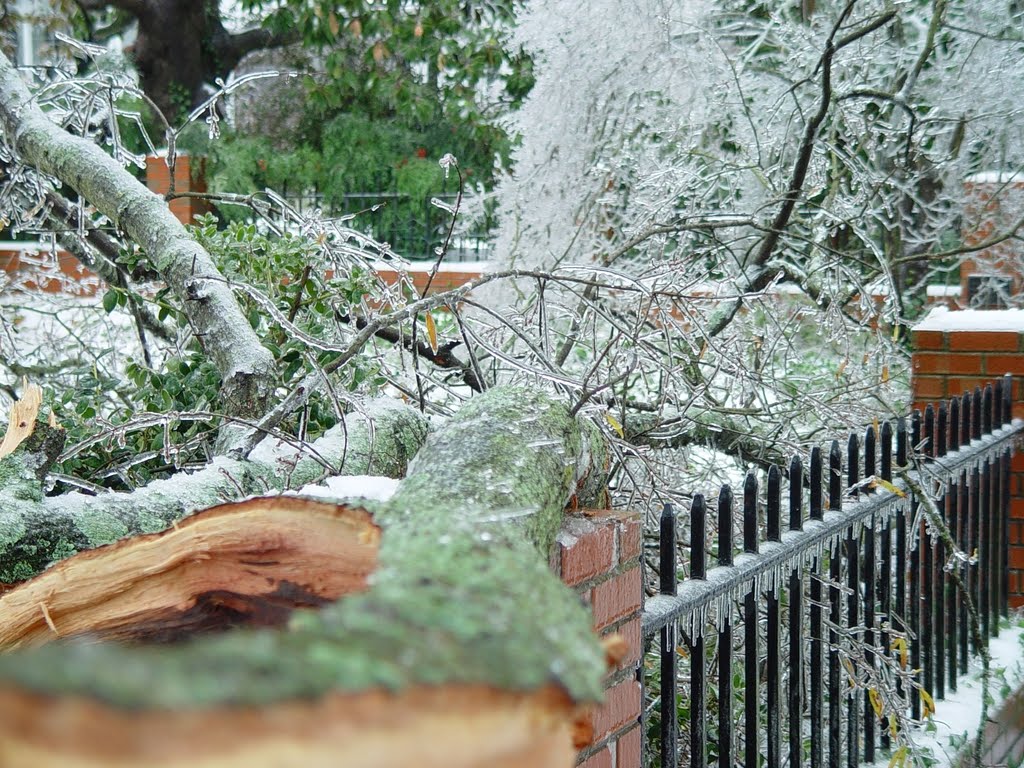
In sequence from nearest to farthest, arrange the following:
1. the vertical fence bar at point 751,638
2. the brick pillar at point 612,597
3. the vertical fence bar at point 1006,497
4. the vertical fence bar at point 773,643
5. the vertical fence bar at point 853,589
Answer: the brick pillar at point 612,597
the vertical fence bar at point 751,638
the vertical fence bar at point 773,643
the vertical fence bar at point 853,589
the vertical fence bar at point 1006,497

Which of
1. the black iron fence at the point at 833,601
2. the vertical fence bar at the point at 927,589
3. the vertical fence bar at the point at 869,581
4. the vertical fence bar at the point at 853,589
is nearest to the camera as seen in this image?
the black iron fence at the point at 833,601

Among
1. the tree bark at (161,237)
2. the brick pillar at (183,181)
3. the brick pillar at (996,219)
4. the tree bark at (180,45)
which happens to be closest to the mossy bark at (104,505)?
the tree bark at (161,237)

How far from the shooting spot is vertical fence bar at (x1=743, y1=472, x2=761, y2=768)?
2.36m

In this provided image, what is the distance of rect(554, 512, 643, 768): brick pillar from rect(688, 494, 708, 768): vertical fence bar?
173 millimetres

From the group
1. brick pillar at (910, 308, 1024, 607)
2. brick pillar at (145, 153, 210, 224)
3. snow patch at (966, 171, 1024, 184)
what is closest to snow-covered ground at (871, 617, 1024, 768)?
brick pillar at (910, 308, 1024, 607)

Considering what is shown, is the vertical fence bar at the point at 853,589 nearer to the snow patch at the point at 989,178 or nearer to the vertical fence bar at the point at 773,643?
the vertical fence bar at the point at 773,643

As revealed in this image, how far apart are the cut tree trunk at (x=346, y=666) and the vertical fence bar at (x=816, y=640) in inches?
62.9

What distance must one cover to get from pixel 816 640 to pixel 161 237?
2067 mm

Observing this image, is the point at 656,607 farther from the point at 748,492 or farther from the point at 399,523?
the point at 399,523

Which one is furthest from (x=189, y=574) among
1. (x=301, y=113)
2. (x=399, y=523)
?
(x=301, y=113)

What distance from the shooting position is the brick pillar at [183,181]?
12.0 meters

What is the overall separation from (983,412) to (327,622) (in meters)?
4.02

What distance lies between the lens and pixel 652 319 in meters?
3.40

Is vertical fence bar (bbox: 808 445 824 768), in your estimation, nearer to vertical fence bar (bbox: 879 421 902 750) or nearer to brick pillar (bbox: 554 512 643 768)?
vertical fence bar (bbox: 879 421 902 750)
